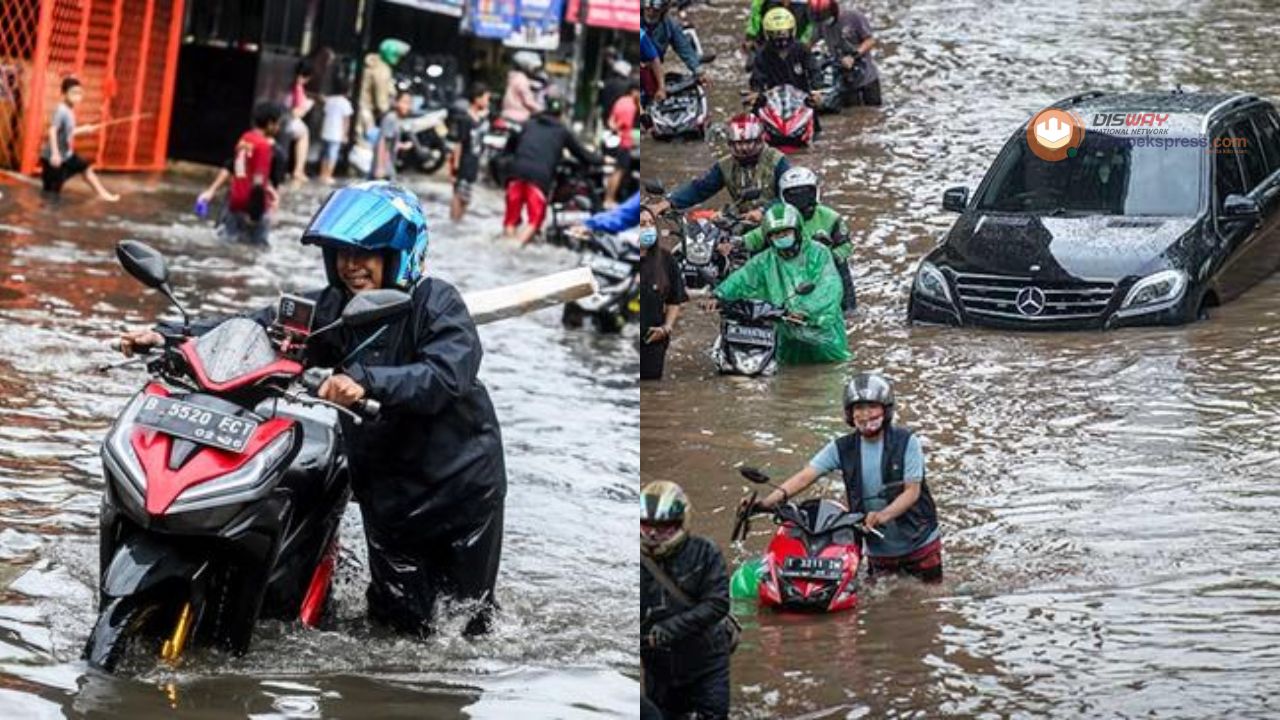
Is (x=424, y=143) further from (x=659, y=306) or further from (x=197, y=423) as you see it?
(x=197, y=423)

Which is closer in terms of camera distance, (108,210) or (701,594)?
(701,594)

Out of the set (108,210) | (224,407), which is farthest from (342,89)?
(224,407)

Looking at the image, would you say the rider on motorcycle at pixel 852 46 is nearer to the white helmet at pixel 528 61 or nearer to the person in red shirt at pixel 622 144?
the person in red shirt at pixel 622 144

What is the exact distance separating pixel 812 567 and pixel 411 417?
4.57 feet

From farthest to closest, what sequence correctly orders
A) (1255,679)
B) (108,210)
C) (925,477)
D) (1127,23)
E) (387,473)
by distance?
1. (108,210)
2. (1127,23)
3. (925,477)
4. (387,473)
5. (1255,679)

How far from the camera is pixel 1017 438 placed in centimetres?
702

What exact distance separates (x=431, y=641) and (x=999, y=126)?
2493 millimetres

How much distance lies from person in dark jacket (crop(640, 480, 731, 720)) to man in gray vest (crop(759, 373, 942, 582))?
1032mm

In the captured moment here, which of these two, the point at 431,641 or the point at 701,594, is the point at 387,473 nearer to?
the point at 431,641

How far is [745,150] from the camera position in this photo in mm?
7680

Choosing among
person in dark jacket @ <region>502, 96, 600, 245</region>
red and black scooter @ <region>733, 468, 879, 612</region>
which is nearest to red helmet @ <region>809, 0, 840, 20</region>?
red and black scooter @ <region>733, 468, 879, 612</region>

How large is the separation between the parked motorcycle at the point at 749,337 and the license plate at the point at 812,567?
74 centimetres

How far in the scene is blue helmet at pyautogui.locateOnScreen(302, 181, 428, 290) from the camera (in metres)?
6.21

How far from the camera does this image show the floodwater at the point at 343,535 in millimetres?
6113
